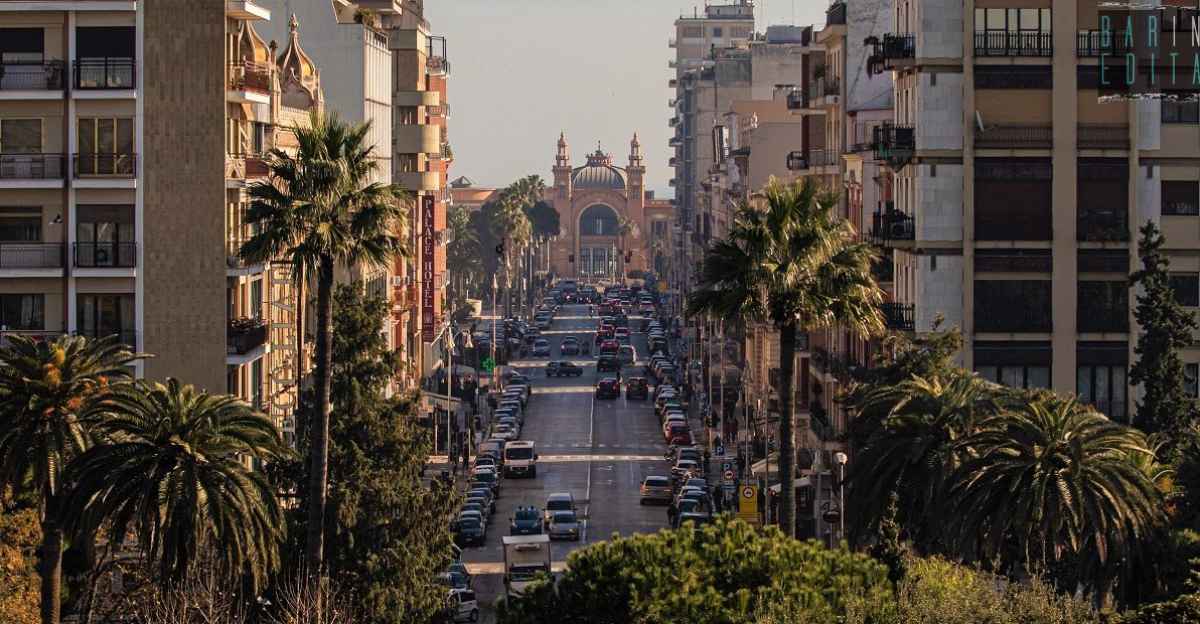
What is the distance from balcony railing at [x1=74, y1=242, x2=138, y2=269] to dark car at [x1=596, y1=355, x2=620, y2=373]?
89.6 m

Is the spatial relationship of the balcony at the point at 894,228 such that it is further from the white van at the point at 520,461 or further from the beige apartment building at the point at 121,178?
the white van at the point at 520,461

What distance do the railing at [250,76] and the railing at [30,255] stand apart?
6.21m

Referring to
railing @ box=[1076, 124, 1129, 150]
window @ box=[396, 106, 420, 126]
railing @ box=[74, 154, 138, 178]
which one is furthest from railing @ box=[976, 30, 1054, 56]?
window @ box=[396, 106, 420, 126]

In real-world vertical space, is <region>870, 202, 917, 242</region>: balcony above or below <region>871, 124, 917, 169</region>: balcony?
below

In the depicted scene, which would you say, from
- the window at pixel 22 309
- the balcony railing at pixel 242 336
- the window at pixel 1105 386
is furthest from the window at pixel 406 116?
the window at pixel 1105 386

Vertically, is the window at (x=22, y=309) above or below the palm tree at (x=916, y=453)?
above

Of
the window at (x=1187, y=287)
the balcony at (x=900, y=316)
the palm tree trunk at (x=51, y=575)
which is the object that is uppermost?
the window at (x=1187, y=287)

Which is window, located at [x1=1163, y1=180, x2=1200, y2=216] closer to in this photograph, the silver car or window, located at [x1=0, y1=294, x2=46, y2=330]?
the silver car

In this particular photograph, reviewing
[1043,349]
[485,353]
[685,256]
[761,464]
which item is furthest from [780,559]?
[685,256]

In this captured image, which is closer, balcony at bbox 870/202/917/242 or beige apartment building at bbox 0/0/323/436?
beige apartment building at bbox 0/0/323/436

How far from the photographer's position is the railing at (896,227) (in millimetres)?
68938

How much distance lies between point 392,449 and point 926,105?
20903mm

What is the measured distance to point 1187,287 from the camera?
68.3 meters

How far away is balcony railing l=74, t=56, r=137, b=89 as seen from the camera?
62.3 meters
